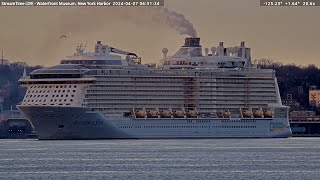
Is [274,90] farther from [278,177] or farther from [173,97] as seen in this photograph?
[278,177]

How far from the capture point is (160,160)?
10325 centimetres

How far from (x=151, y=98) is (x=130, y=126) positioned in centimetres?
448

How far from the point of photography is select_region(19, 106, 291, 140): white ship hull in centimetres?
13750

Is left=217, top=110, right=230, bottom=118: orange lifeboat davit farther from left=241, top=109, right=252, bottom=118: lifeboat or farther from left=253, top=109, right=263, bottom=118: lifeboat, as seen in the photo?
left=253, top=109, right=263, bottom=118: lifeboat

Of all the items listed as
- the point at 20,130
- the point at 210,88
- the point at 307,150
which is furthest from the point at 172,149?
the point at 20,130

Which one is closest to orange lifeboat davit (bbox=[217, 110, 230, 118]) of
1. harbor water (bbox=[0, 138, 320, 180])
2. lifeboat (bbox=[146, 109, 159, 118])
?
lifeboat (bbox=[146, 109, 159, 118])

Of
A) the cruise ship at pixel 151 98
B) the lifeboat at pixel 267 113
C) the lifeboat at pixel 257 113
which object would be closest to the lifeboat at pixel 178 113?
the cruise ship at pixel 151 98

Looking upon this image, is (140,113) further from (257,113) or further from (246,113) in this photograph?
(257,113)

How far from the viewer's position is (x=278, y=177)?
283 feet

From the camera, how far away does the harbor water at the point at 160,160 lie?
88.5m

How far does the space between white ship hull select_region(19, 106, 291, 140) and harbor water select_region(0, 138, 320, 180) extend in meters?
0.84

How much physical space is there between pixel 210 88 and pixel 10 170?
5600cm

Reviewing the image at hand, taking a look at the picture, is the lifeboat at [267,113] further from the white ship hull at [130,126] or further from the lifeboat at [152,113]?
the lifeboat at [152,113]

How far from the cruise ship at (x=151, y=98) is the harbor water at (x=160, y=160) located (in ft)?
5.52
